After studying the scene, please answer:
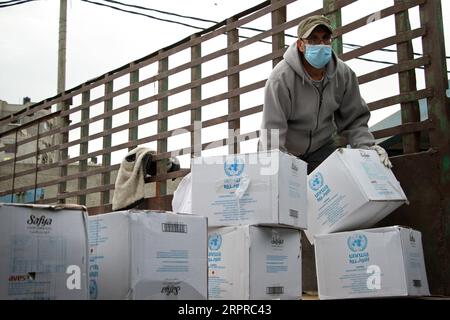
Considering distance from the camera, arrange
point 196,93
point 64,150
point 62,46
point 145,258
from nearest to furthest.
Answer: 1. point 145,258
2. point 196,93
3. point 64,150
4. point 62,46

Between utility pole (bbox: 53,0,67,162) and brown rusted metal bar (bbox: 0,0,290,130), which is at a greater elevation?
utility pole (bbox: 53,0,67,162)

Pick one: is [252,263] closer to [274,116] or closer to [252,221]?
[252,221]

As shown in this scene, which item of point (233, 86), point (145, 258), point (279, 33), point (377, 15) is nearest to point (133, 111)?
point (233, 86)

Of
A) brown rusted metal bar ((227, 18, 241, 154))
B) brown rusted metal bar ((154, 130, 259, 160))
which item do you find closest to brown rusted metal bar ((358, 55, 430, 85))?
brown rusted metal bar ((154, 130, 259, 160))

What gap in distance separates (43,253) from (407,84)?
284cm

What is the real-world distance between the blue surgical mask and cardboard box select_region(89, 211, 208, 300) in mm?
1809

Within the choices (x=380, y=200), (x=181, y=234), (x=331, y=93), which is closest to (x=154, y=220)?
(x=181, y=234)

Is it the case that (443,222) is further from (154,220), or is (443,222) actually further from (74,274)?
(74,274)

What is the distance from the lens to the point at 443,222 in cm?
374

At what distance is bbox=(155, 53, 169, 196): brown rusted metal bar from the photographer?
6.28 m

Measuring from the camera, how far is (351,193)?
11.4 ft

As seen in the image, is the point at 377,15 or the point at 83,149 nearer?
the point at 377,15

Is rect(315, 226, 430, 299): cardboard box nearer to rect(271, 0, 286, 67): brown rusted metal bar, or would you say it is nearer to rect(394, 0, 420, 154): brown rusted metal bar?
rect(394, 0, 420, 154): brown rusted metal bar

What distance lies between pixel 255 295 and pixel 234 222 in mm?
412
